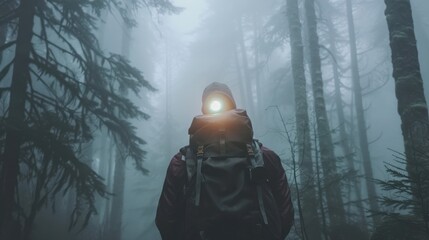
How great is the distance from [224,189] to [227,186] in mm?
32

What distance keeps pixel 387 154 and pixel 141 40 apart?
3827 centimetres

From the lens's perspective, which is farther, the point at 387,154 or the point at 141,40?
the point at 387,154

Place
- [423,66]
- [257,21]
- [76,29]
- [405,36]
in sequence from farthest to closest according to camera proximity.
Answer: [423,66] → [257,21] → [76,29] → [405,36]

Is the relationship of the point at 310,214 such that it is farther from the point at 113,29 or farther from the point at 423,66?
the point at 423,66

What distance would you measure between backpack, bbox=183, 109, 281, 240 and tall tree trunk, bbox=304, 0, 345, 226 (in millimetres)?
4465

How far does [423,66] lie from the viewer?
A: 1225 inches

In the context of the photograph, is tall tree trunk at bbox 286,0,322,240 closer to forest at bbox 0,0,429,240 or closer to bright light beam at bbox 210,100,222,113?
forest at bbox 0,0,429,240

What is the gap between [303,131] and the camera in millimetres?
8234

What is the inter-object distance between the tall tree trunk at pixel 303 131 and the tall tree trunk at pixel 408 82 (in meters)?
2.29

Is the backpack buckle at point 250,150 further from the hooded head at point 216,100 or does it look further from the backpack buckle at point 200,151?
the hooded head at point 216,100

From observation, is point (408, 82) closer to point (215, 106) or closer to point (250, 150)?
point (215, 106)

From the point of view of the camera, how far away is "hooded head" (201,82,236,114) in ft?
11.0

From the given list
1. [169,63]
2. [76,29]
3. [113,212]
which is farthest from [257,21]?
[76,29]

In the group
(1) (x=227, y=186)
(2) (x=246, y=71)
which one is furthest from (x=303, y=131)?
(2) (x=246, y=71)
